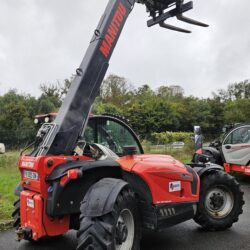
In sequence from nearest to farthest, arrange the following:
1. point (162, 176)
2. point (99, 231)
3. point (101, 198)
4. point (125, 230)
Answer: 1. point (99, 231)
2. point (101, 198)
3. point (125, 230)
4. point (162, 176)

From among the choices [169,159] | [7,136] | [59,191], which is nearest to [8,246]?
[59,191]

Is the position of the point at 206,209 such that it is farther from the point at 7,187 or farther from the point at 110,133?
the point at 7,187

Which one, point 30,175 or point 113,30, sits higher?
point 113,30

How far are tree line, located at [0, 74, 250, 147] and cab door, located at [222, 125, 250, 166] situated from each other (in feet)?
77.2

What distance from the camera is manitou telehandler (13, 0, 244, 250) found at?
4.03 metres

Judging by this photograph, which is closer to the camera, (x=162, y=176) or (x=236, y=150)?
(x=162, y=176)

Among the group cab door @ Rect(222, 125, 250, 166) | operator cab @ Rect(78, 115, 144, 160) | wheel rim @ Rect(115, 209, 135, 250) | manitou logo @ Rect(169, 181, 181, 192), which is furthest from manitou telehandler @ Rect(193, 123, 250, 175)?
wheel rim @ Rect(115, 209, 135, 250)

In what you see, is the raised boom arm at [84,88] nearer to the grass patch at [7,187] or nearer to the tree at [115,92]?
the grass patch at [7,187]

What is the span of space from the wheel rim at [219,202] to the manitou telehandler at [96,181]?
0.28 meters

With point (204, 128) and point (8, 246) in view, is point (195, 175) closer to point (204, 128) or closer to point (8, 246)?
point (8, 246)

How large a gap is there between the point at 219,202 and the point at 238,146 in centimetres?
552

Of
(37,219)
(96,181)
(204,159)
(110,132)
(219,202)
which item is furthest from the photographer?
(204,159)

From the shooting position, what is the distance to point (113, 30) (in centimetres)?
515

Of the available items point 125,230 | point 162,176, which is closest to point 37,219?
point 125,230
